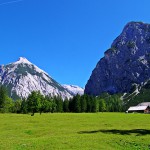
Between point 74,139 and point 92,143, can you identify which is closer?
point 92,143

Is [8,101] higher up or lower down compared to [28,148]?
higher up

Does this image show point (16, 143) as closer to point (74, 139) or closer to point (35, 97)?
point (74, 139)

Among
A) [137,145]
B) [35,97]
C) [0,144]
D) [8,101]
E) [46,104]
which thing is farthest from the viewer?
[8,101]

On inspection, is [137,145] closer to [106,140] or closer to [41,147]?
[106,140]

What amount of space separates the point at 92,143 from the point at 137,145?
18.5 feet

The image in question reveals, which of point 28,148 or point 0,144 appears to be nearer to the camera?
point 28,148

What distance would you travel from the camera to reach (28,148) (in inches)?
1270

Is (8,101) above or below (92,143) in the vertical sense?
above

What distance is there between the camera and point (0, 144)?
34.7 m

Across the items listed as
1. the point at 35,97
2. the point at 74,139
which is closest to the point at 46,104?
the point at 35,97

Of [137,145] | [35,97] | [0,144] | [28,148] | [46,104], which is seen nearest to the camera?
[28,148]

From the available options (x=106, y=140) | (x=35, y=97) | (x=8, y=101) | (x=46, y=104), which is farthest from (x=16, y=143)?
(x=8, y=101)

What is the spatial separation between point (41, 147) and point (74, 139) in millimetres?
6617

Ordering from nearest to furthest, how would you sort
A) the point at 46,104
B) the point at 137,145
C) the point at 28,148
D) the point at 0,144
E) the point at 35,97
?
the point at 28,148 → the point at 0,144 → the point at 137,145 → the point at 35,97 → the point at 46,104
